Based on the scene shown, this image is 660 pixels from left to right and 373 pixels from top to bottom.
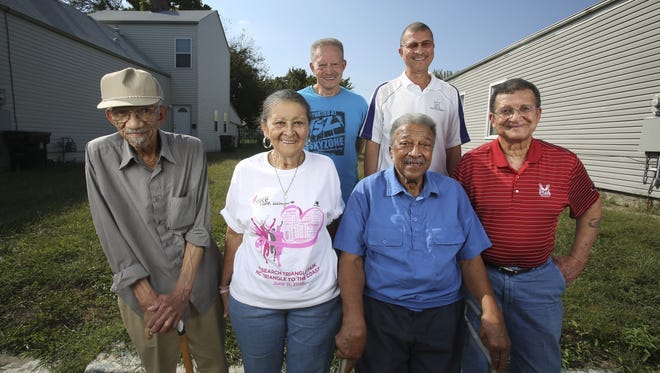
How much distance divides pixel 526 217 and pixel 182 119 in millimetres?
21054

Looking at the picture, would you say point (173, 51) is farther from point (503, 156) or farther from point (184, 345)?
point (503, 156)

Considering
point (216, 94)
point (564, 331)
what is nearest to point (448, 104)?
point (564, 331)

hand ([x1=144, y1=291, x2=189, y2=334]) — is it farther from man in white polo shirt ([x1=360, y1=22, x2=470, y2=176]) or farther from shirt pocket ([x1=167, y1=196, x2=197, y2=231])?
man in white polo shirt ([x1=360, y1=22, x2=470, y2=176])

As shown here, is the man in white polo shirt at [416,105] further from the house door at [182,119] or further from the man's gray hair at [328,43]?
the house door at [182,119]

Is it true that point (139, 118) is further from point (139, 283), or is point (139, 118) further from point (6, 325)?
point (6, 325)

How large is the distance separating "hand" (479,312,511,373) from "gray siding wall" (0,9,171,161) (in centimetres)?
1397

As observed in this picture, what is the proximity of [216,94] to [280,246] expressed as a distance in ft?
77.8

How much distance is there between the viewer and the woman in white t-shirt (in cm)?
185

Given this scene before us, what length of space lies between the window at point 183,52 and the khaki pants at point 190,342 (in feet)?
67.6

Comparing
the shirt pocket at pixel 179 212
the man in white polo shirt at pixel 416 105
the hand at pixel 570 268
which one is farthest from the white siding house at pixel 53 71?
the hand at pixel 570 268

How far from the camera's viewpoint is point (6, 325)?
3.01 meters

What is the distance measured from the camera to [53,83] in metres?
12.6

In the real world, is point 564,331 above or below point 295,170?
below

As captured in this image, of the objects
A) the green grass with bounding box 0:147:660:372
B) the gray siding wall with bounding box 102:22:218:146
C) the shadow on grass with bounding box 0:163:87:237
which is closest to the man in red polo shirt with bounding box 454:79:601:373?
the green grass with bounding box 0:147:660:372
